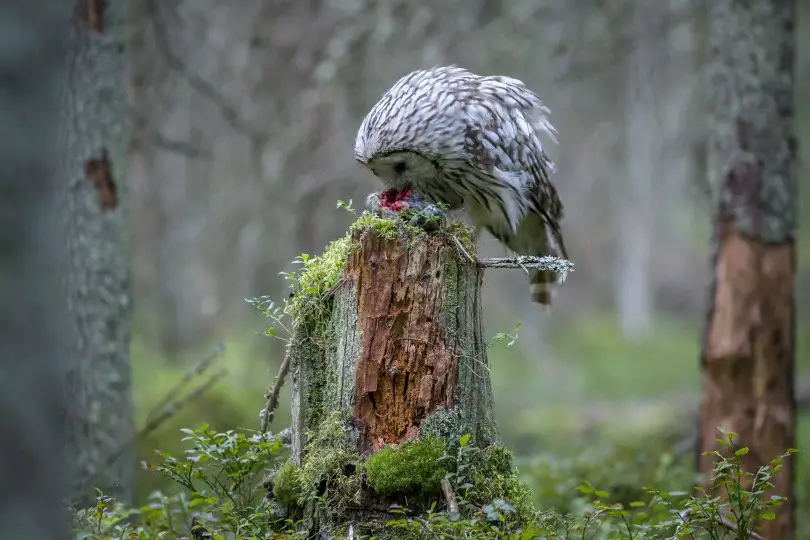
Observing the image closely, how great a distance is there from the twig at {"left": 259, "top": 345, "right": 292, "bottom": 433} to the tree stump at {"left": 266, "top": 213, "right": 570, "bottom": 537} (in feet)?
0.59

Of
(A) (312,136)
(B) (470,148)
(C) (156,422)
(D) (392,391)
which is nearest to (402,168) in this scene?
(B) (470,148)

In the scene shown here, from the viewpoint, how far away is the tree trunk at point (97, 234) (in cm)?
558

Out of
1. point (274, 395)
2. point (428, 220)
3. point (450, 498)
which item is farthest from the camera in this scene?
point (274, 395)

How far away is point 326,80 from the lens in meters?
7.78

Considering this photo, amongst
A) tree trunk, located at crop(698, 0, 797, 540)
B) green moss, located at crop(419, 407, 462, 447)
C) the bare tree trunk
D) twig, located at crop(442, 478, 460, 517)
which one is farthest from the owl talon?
the bare tree trunk

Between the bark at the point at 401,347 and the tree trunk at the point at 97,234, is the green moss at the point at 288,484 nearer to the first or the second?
the bark at the point at 401,347

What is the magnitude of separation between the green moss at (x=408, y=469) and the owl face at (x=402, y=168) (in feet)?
5.19

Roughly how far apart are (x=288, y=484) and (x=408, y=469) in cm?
55

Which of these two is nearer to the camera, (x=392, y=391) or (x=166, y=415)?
(x=392, y=391)

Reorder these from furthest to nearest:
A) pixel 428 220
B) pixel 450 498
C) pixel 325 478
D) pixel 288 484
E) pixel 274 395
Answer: pixel 274 395 → pixel 428 220 → pixel 288 484 → pixel 325 478 → pixel 450 498

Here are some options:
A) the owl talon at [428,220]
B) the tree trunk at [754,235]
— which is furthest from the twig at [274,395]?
the tree trunk at [754,235]

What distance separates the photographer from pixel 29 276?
5.82 feet

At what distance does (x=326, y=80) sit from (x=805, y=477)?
239 inches

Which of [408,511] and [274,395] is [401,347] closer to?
[408,511]
